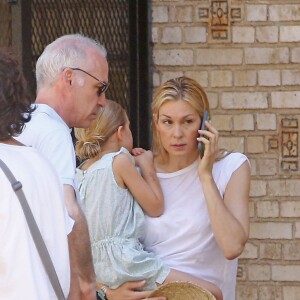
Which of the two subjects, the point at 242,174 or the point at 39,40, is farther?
the point at 39,40

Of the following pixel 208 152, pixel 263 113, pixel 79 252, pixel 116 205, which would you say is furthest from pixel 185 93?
pixel 263 113

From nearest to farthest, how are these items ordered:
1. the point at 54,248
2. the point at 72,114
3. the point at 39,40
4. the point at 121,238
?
the point at 54,248 → the point at 72,114 → the point at 121,238 → the point at 39,40

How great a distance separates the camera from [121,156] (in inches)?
181

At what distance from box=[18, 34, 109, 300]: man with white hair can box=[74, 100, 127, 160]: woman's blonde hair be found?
394mm

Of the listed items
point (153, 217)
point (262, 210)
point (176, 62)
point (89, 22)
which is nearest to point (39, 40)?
point (89, 22)

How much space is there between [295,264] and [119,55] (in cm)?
150

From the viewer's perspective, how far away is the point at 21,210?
3.29 m

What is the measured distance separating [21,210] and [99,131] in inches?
55.6

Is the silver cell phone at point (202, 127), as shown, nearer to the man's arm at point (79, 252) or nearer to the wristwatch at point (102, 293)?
the wristwatch at point (102, 293)

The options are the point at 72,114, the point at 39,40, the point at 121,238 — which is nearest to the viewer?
the point at 72,114

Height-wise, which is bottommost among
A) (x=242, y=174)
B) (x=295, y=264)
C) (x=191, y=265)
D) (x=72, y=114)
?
(x=295, y=264)

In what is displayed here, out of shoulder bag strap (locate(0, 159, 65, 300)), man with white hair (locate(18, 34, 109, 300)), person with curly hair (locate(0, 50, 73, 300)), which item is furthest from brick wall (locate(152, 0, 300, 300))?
shoulder bag strap (locate(0, 159, 65, 300))

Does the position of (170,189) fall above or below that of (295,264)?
above

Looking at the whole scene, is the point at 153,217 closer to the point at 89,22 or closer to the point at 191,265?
the point at 191,265
